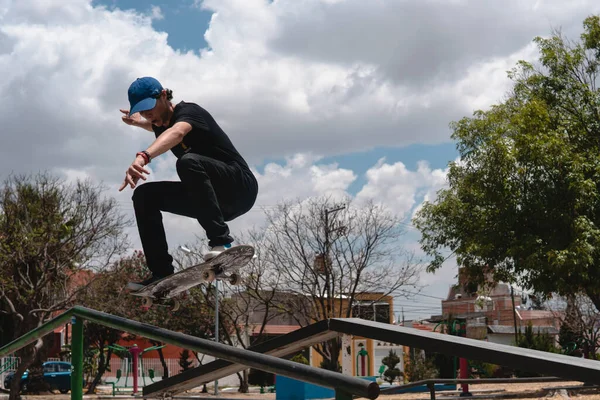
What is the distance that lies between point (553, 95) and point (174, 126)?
1851 cm

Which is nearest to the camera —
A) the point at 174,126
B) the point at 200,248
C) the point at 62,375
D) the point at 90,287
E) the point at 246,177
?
the point at 174,126

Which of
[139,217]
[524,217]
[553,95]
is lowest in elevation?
[139,217]

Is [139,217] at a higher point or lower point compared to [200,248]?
lower

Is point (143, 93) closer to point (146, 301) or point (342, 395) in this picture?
point (146, 301)

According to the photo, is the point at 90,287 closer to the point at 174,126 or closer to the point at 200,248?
the point at 200,248

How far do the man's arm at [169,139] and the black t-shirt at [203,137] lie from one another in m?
0.10

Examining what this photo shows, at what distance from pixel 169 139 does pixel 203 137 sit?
0.38 meters

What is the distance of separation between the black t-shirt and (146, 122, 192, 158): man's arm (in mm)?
97

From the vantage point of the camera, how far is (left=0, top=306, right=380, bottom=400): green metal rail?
2.08 metres

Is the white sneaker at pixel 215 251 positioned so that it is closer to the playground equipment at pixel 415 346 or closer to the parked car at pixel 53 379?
the playground equipment at pixel 415 346

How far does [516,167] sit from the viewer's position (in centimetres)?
1906

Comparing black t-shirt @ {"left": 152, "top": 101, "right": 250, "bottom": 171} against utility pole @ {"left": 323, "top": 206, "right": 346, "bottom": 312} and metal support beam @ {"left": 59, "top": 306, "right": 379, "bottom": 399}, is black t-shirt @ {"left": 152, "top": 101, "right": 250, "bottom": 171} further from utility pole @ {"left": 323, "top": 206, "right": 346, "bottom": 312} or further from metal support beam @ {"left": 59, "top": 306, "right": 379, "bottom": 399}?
utility pole @ {"left": 323, "top": 206, "right": 346, "bottom": 312}

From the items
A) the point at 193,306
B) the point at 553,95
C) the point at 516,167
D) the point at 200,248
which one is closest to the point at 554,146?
the point at 516,167

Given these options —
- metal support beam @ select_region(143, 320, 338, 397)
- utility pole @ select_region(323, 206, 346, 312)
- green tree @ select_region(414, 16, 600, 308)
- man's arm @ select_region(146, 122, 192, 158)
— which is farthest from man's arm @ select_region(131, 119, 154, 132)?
utility pole @ select_region(323, 206, 346, 312)
